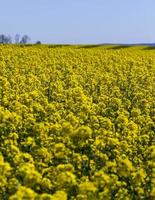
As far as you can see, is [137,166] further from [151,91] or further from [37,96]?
[151,91]

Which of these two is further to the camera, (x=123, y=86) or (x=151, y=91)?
(x=123, y=86)

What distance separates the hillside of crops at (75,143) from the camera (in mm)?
9109

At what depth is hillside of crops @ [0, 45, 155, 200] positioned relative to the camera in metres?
9.11

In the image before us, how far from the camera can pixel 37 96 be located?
17.5 m

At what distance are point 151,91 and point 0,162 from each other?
13.5 metres

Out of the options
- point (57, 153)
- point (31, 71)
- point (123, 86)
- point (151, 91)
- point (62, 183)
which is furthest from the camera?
point (31, 71)

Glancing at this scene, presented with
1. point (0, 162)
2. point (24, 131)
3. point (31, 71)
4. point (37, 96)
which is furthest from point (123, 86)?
point (0, 162)

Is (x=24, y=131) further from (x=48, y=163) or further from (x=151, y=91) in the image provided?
(x=151, y=91)

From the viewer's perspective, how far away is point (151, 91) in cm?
2216

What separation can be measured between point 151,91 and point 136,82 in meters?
2.79

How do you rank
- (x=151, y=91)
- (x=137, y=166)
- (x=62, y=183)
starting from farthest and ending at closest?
(x=151, y=91) → (x=137, y=166) → (x=62, y=183)

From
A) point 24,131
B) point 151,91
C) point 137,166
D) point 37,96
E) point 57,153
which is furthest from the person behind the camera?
point 151,91

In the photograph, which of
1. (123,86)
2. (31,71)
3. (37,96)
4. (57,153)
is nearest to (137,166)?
(57,153)

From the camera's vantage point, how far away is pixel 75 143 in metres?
11.8
